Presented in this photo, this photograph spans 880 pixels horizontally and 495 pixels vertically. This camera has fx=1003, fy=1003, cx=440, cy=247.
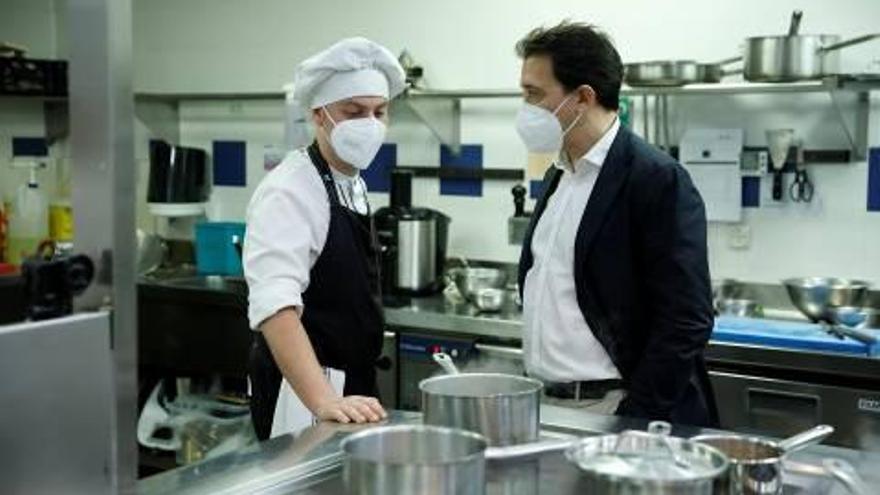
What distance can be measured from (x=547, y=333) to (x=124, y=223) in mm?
1150

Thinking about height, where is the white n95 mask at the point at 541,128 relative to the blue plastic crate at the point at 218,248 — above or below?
above

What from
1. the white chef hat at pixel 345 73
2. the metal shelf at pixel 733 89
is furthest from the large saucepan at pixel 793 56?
the white chef hat at pixel 345 73

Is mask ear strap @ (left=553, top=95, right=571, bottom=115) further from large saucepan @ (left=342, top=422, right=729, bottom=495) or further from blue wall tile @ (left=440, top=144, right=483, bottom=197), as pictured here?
blue wall tile @ (left=440, top=144, right=483, bottom=197)

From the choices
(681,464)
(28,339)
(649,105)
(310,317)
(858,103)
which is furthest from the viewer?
(649,105)

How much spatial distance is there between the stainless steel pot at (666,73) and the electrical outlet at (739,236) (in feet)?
1.78

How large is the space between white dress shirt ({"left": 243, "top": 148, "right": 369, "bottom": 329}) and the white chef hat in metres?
0.12

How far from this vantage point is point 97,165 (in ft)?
2.78

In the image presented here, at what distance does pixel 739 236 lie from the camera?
10.9ft

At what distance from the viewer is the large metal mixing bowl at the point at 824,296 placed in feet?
9.78

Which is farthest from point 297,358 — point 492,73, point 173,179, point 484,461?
point 173,179

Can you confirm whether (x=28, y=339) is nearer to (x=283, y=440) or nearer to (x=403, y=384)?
(x=283, y=440)

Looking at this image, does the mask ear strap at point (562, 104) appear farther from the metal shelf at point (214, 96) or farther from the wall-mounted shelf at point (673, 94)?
the metal shelf at point (214, 96)

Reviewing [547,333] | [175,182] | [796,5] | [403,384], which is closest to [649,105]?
[796,5]

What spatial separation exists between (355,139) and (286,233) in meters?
0.26
